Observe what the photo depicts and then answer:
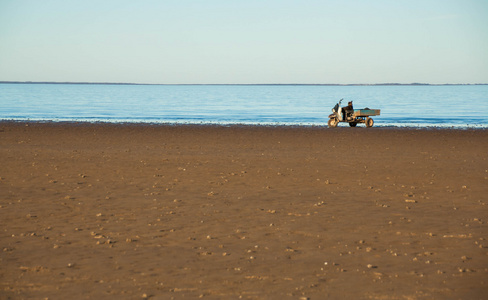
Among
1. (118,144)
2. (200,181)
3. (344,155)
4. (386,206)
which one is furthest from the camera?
(118,144)

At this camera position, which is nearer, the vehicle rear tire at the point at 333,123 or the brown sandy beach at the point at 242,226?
the brown sandy beach at the point at 242,226

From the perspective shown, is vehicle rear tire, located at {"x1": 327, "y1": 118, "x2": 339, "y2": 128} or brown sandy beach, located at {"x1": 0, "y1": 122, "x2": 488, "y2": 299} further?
vehicle rear tire, located at {"x1": 327, "y1": 118, "x2": 339, "y2": 128}

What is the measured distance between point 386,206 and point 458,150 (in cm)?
1474

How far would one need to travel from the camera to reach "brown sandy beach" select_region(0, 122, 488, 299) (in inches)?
313

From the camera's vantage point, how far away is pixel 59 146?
27344 mm

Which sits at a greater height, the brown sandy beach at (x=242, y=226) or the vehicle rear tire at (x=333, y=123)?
the vehicle rear tire at (x=333, y=123)

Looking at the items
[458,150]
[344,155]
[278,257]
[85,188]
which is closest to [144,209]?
[85,188]

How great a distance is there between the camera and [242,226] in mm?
11352

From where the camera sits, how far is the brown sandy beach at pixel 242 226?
313 inches

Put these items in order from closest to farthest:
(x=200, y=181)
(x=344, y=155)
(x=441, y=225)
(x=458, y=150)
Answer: (x=441, y=225) < (x=200, y=181) < (x=344, y=155) < (x=458, y=150)

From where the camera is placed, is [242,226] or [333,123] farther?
[333,123]

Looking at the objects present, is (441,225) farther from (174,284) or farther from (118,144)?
(118,144)

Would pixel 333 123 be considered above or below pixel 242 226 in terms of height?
above

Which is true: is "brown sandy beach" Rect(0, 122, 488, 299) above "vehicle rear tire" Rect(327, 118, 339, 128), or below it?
below
